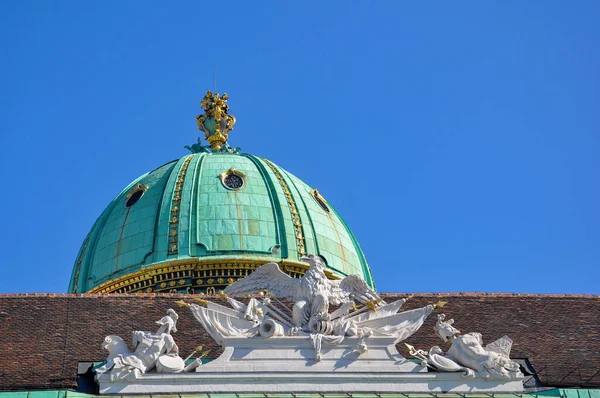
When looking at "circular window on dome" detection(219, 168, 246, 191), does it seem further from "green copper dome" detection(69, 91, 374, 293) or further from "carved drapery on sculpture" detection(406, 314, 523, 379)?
"carved drapery on sculpture" detection(406, 314, 523, 379)

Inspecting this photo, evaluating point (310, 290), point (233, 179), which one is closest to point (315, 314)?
point (310, 290)

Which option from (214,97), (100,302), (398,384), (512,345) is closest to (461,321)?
(512,345)

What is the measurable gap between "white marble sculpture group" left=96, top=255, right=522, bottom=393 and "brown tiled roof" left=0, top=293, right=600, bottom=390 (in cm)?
133

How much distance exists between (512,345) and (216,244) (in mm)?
10853

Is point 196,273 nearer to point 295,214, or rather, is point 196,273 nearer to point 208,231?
point 208,231

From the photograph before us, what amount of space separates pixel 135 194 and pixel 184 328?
11.3 meters

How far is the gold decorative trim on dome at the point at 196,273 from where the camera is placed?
164 feet

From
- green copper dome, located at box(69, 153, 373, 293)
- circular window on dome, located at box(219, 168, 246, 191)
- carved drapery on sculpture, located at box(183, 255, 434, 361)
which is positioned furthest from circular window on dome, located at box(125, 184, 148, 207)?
carved drapery on sculpture, located at box(183, 255, 434, 361)

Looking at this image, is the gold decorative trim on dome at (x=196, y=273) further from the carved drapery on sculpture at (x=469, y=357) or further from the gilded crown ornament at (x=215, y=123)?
the carved drapery on sculpture at (x=469, y=357)

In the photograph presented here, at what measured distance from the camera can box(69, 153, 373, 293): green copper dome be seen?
50281mm

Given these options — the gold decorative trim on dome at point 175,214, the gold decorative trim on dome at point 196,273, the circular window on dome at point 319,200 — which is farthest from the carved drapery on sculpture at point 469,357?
the circular window on dome at point 319,200

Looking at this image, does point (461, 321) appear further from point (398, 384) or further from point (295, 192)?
point (295, 192)

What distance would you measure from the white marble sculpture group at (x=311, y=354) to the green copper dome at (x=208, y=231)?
9.01m

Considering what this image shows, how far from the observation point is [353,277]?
40.9 metres
